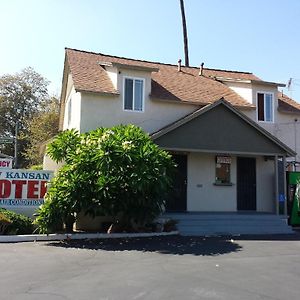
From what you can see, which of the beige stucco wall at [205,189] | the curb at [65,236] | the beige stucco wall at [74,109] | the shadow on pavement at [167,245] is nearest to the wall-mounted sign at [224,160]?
the beige stucco wall at [205,189]

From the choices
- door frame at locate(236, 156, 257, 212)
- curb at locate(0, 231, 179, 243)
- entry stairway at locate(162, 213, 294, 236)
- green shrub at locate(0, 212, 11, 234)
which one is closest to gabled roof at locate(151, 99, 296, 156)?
door frame at locate(236, 156, 257, 212)

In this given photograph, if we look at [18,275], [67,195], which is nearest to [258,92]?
[67,195]

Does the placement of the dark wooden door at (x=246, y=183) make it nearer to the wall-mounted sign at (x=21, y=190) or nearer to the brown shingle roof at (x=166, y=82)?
the brown shingle roof at (x=166, y=82)

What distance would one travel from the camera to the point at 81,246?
478 inches

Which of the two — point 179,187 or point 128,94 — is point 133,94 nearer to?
point 128,94

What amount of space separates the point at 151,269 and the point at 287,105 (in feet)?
49.2

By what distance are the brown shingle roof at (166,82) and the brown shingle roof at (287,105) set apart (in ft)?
6.89

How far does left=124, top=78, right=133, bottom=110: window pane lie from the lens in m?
18.0

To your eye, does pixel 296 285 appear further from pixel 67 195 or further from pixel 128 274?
pixel 67 195

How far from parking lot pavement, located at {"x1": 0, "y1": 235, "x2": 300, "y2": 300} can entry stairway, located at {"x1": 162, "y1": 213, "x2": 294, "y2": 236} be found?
1.84m

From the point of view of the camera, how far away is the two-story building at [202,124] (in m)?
17.1

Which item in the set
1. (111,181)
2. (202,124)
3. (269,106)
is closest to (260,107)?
(269,106)

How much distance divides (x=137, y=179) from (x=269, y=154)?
693 cm

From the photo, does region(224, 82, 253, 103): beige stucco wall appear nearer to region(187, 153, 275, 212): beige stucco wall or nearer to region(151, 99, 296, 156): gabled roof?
region(151, 99, 296, 156): gabled roof
